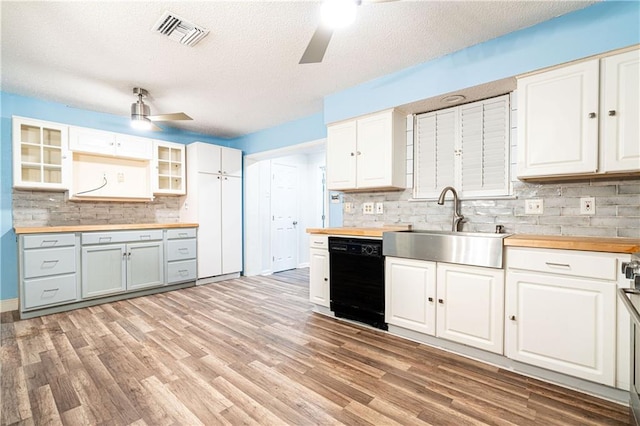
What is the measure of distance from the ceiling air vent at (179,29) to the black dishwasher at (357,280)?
207cm

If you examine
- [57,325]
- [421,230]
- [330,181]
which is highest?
[330,181]

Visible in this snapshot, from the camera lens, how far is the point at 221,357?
2.16 meters

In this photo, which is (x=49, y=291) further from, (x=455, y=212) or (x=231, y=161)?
(x=455, y=212)

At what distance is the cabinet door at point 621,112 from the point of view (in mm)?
1722

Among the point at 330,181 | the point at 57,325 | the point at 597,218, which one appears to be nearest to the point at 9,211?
the point at 57,325

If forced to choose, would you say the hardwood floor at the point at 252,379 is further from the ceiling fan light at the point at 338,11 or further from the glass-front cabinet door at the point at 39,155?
the ceiling fan light at the point at 338,11

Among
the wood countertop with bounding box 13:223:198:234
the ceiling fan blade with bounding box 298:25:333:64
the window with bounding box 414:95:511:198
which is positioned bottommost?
the wood countertop with bounding box 13:223:198:234

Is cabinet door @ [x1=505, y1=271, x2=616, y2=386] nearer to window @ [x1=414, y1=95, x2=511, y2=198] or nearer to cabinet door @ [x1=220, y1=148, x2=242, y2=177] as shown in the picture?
window @ [x1=414, y1=95, x2=511, y2=198]

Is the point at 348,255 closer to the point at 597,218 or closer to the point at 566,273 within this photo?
the point at 566,273

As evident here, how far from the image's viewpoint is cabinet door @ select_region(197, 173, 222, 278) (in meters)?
4.38

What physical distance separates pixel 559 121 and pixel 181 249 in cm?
443

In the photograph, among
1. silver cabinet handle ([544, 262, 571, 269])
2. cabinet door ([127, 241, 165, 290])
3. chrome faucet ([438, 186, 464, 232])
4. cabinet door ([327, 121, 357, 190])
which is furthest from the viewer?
cabinet door ([127, 241, 165, 290])

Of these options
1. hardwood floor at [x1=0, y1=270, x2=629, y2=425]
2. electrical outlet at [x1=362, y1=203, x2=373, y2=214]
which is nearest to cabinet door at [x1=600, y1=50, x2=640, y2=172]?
hardwood floor at [x1=0, y1=270, x2=629, y2=425]

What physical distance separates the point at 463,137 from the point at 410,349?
1.93 m
